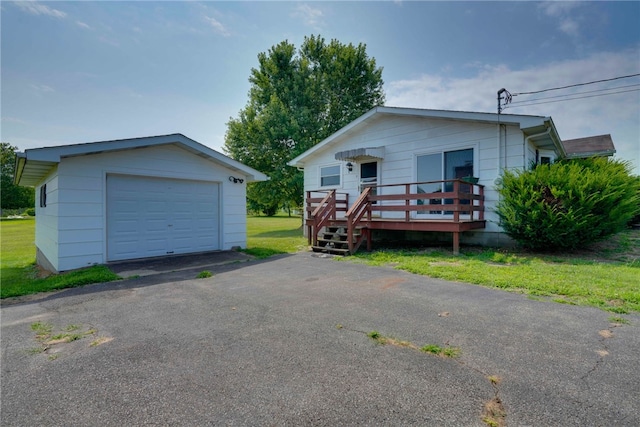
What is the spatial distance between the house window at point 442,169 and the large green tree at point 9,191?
53574mm

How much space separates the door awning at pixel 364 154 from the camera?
33.6 ft

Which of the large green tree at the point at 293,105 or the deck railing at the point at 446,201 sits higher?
the large green tree at the point at 293,105

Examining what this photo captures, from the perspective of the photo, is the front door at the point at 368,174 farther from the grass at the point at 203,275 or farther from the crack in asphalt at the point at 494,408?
the crack in asphalt at the point at 494,408

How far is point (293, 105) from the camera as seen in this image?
70.1 ft

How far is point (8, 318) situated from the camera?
3859 mm

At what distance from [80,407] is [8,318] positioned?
306 cm

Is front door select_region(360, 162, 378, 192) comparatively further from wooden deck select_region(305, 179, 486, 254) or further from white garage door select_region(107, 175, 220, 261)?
white garage door select_region(107, 175, 220, 261)

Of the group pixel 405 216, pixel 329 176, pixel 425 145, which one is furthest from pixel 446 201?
pixel 329 176

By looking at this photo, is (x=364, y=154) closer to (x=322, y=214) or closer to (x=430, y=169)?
(x=430, y=169)

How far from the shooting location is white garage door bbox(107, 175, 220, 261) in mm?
7562

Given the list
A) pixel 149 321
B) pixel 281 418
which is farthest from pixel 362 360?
pixel 149 321

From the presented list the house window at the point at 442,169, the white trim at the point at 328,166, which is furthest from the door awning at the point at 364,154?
the house window at the point at 442,169

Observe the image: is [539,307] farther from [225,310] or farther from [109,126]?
[109,126]

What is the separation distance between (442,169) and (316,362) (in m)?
8.33
